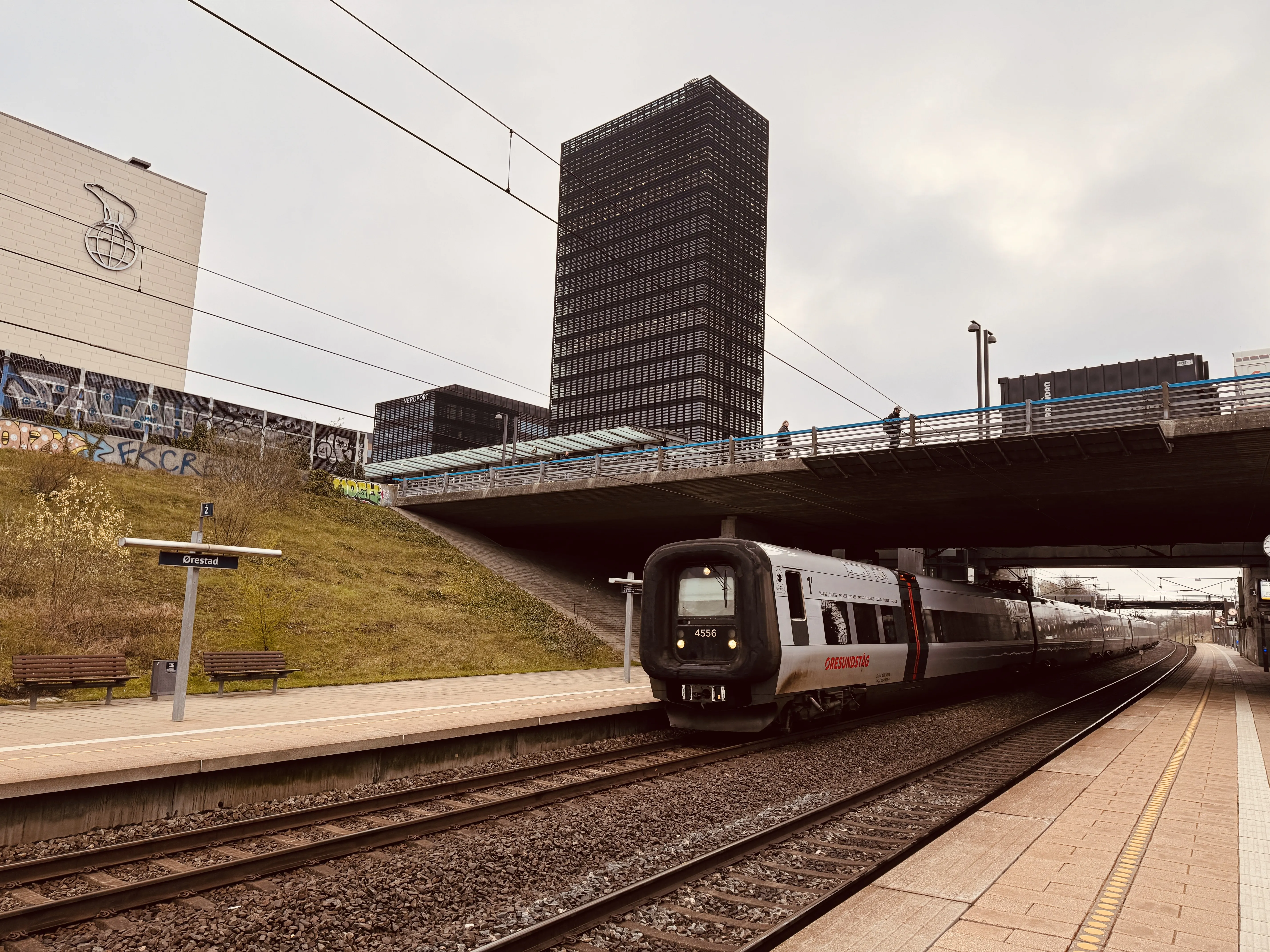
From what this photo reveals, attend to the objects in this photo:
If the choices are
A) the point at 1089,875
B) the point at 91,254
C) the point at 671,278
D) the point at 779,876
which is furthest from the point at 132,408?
the point at 1089,875

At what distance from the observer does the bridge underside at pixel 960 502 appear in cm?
1862

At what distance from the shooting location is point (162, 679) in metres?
13.3

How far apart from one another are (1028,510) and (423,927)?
24027mm

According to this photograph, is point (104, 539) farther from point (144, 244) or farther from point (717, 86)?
point (717, 86)

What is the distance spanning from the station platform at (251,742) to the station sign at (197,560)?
85.3 inches

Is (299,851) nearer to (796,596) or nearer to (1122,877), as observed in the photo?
(1122,877)

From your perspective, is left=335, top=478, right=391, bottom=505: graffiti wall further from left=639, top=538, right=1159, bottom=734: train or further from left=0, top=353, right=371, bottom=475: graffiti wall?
left=639, top=538, right=1159, bottom=734: train

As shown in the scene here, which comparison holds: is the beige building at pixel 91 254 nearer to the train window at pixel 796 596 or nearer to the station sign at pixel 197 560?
the station sign at pixel 197 560

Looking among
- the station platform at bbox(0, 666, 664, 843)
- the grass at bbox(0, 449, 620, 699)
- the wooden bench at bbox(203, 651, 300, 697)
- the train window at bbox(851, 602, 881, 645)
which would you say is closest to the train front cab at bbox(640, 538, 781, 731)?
the station platform at bbox(0, 666, 664, 843)

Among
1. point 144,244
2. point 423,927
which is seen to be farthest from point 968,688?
point 144,244

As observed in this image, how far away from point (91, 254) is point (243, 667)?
79.0 meters

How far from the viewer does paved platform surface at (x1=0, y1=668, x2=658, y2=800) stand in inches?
314

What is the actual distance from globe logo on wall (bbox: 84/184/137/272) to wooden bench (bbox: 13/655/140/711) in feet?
253

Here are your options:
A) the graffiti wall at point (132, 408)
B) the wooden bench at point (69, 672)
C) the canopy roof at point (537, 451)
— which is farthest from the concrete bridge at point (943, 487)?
the graffiti wall at point (132, 408)
